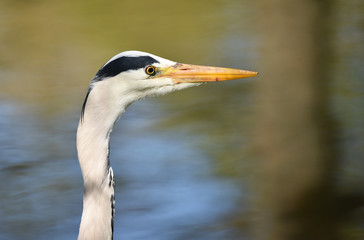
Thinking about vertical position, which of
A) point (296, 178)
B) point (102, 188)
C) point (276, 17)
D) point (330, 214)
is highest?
point (276, 17)

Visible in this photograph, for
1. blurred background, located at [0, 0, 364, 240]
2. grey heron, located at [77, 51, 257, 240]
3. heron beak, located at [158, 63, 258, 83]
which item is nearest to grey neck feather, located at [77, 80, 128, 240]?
grey heron, located at [77, 51, 257, 240]

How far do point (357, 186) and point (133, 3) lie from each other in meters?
6.19

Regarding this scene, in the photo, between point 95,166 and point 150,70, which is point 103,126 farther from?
point 150,70

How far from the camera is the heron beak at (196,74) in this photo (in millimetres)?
3146

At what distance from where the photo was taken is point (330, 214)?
4.71 m

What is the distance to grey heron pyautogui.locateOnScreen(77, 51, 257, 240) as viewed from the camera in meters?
2.89

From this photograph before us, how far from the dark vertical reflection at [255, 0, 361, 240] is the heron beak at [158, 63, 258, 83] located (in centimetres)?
106

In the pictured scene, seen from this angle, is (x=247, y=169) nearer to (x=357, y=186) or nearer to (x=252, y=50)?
(x=357, y=186)

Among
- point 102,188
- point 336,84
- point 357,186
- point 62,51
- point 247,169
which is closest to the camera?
point 102,188

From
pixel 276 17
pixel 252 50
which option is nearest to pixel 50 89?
pixel 252 50

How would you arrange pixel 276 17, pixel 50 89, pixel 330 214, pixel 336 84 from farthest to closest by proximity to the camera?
pixel 50 89
pixel 336 84
pixel 330 214
pixel 276 17

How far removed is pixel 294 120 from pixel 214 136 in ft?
5.74

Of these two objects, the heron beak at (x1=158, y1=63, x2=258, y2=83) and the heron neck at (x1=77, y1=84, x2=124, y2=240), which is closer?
the heron neck at (x1=77, y1=84, x2=124, y2=240)

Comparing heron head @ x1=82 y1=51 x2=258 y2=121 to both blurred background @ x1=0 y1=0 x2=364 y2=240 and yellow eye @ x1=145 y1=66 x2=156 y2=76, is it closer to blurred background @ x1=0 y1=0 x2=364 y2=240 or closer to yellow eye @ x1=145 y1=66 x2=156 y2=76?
yellow eye @ x1=145 y1=66 x2=156 y2=76
